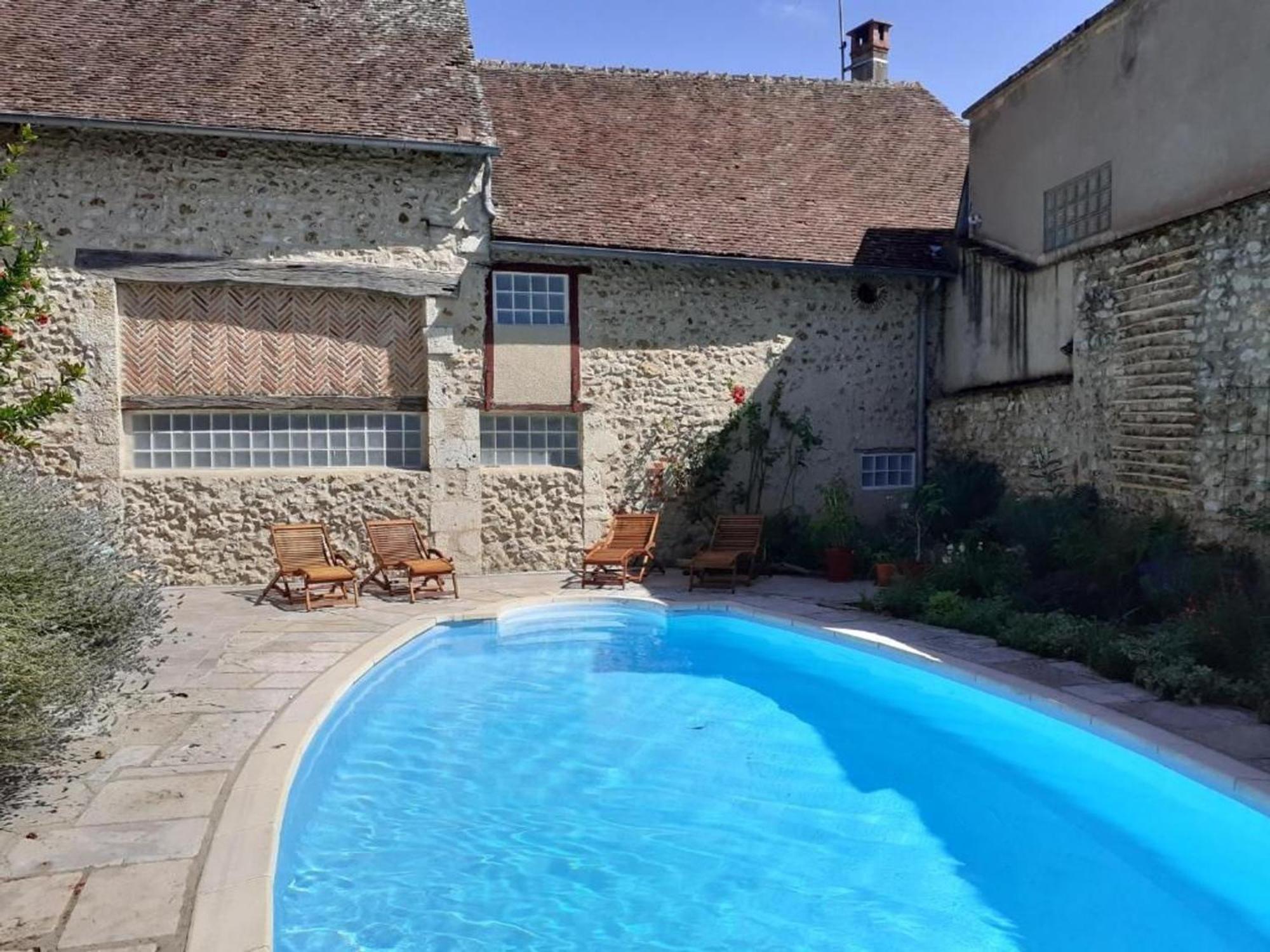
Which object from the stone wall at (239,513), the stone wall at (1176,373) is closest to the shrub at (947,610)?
the stone wall at (1176,373)

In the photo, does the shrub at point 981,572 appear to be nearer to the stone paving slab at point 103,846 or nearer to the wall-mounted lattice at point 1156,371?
the wall-mounted lattice at point 1156,371

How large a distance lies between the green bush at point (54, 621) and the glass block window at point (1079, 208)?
971 centimetres

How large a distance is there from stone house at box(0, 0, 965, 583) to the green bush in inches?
155

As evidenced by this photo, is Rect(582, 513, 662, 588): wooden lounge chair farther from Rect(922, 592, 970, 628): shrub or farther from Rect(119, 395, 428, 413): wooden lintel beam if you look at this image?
Rect(922, 592, 970, 628): shrub

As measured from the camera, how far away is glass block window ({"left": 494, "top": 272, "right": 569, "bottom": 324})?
37.7 ft

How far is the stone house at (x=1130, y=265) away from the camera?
25.9ft

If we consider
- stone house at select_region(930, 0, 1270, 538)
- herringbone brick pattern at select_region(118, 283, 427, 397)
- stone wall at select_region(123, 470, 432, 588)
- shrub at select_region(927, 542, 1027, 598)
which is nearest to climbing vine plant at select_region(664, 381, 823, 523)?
stone house at select_region(930, 0, 1270, 538)

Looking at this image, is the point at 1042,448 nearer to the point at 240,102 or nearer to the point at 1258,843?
the point at 1258,843

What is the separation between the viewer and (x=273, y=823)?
4227 millimetres

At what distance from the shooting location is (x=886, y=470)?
13125mm

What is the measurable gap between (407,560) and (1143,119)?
350 inches

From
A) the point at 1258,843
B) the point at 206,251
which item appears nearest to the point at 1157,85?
the point at 1258,843

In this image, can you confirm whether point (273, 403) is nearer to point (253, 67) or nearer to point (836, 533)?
point (253, 67)

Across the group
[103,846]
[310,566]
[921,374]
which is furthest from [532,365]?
[103,846]
